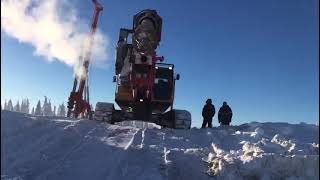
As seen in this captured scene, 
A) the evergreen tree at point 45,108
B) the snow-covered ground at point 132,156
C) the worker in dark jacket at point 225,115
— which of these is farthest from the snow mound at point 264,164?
the evergreen tree at point 45,108

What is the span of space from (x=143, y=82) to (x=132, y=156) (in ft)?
30.6

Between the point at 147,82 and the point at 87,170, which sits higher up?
the point at 147,82

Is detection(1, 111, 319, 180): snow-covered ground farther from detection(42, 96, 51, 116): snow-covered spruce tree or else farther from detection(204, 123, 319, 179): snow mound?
detection(42, 96, 51, 116): snow-covered spruce tree

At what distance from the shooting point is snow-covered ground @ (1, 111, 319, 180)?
11.6 meters

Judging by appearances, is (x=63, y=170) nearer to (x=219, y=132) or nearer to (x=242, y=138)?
(x=242, y=138)

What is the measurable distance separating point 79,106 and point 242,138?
13151 millimetres

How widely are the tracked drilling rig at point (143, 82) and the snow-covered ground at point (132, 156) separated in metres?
4.98

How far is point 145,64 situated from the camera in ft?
70.6

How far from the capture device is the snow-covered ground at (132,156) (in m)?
11.6

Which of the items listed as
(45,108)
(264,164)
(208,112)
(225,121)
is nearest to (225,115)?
(225,121)

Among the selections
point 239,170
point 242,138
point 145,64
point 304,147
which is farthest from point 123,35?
point 239,170

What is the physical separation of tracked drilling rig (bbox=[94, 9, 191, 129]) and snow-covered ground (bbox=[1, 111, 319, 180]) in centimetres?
498

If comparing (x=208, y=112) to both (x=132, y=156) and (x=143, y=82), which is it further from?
(x=132, y=156)

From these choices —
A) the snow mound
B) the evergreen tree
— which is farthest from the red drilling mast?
the evergreen tree
